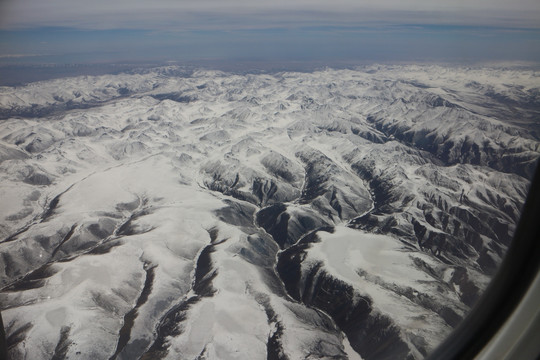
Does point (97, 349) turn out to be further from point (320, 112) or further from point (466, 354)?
point (320, 112)

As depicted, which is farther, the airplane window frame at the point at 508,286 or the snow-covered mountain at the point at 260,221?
the snow-covered mountain at the point at 260,221

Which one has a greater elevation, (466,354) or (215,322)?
(466,354)

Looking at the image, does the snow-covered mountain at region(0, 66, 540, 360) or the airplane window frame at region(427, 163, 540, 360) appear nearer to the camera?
the airplane window frame at region(427, 163, 540, 360)

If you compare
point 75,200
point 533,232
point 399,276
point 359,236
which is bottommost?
point 75,200

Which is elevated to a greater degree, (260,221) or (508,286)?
(508,286)

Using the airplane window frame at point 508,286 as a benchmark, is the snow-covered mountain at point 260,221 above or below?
below

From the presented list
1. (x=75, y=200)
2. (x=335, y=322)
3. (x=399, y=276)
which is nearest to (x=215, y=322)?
(x=335, y=322)

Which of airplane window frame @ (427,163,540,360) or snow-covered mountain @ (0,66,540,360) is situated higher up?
airplane window frame @ (427,163,540,360)

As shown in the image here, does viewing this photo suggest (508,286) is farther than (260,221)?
No
